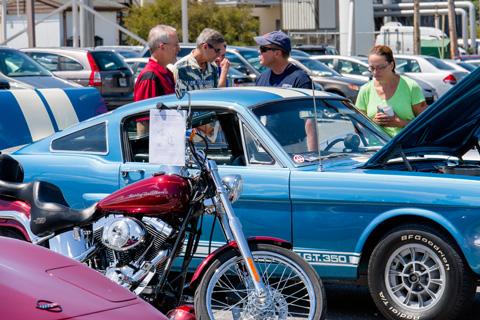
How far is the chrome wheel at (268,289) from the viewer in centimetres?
542

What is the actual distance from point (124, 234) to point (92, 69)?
1787 centimetres

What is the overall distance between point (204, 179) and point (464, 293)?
1875 millimetres

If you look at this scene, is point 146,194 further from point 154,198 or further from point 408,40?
point 408,40

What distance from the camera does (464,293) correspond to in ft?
20.7

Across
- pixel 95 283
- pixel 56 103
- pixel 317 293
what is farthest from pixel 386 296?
pixel 56 103

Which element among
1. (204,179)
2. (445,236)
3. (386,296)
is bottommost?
(386,296)

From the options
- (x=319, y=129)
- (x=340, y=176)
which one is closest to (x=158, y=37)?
(x=319, y=129)

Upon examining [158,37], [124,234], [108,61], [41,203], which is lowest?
[124,234]

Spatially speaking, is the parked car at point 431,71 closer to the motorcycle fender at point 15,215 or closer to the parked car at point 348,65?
the parked car at point 348,65

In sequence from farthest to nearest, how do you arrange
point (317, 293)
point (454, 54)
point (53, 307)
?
point (454, 54) → point (317, 293) → point (53, 307)

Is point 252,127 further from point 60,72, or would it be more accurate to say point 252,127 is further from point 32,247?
point 60,72

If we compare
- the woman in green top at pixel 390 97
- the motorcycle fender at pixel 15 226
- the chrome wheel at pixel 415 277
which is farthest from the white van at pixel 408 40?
the motorcycle fender at pixel 15 226

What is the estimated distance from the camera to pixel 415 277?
6.46m

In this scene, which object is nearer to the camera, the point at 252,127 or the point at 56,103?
the point at 252,127
